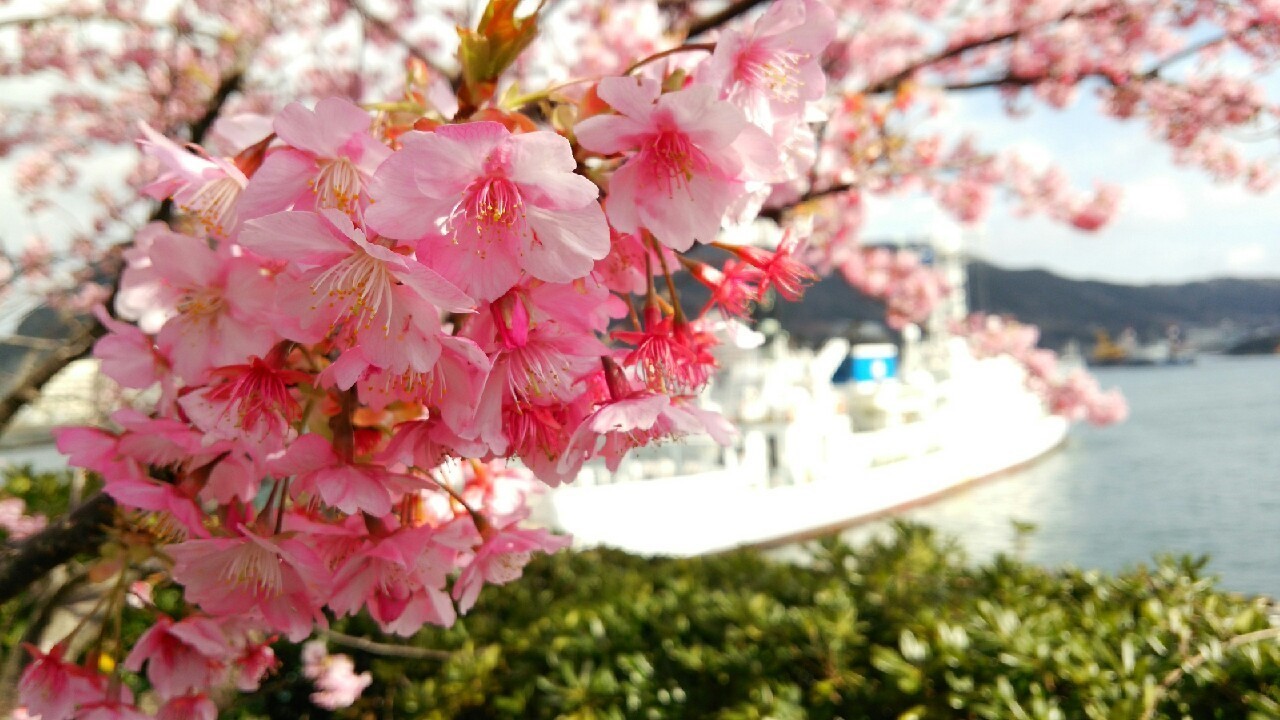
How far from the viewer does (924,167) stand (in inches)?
179

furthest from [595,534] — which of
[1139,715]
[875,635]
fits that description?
[1139,715]

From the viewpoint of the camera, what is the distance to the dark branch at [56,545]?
2.88ft

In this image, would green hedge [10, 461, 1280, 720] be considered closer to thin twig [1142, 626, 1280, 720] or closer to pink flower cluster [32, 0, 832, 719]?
thin twig [1142, 626, 1280, 720]

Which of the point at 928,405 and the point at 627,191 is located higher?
the point at 627,191

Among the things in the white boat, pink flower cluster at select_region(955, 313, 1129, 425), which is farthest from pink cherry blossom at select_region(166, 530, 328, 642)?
pink flower cluster at select_region(955, 313, 1129, 425)

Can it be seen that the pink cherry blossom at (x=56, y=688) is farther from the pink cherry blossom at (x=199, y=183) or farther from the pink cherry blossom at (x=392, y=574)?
the pink cherry blossom at (x=199, y=183)

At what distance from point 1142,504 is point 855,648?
63.2 ft

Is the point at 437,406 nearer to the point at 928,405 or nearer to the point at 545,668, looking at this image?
the point at 545,668

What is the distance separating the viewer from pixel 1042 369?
10906 millimetres

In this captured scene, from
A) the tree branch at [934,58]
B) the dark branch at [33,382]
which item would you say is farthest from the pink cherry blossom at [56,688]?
the tree branch at [934,58]

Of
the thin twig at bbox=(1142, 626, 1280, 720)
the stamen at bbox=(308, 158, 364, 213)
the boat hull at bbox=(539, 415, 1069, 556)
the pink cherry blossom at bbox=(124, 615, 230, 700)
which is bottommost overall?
the boat hull at bbox=(539, 415, 1069, 556)

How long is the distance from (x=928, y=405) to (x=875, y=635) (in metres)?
13.2

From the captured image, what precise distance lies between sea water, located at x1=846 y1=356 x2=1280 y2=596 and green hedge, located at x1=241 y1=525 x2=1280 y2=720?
0.48m

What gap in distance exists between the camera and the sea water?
42.1 feet
